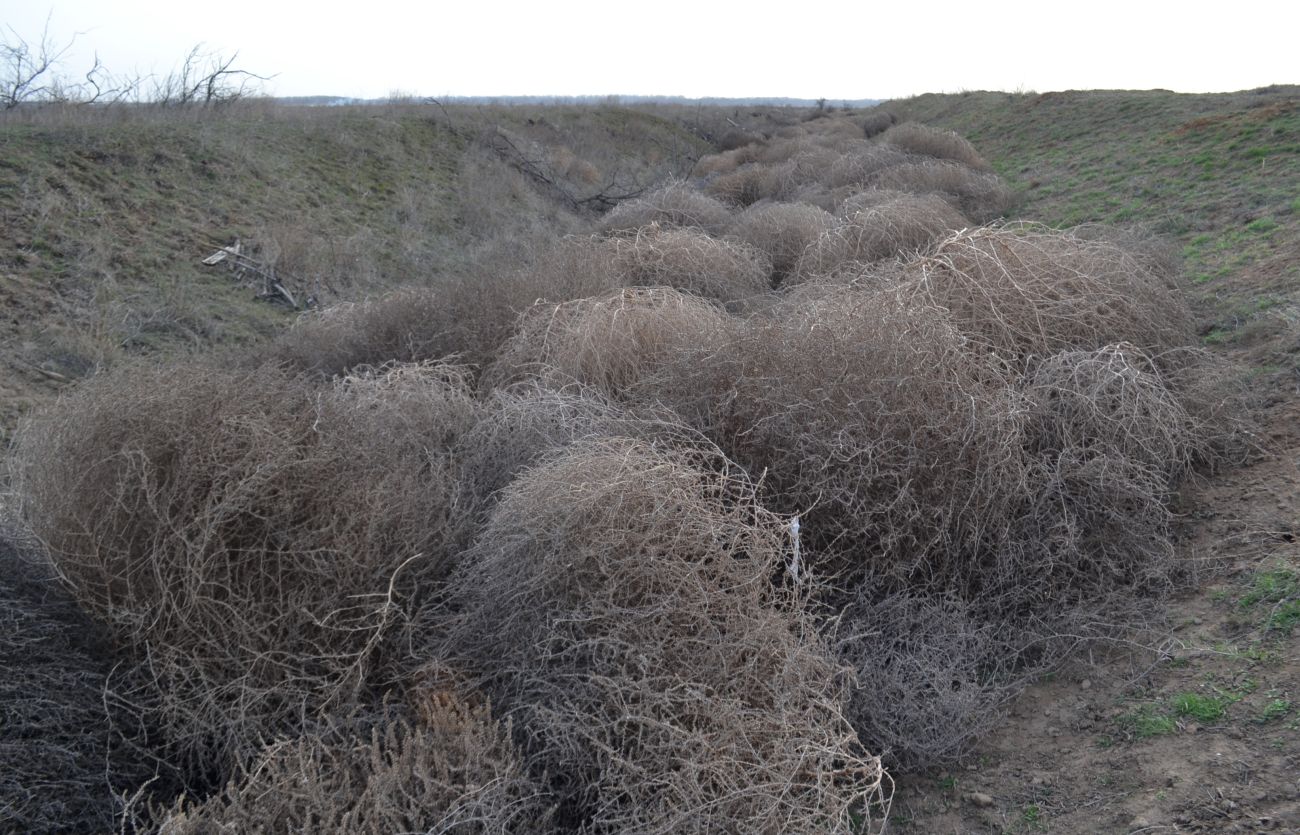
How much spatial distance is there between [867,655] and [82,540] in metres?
3.23

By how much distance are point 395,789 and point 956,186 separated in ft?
41.5

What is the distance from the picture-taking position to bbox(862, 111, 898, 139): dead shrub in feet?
104

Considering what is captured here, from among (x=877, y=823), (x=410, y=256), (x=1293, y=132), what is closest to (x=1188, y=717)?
(x=877, y=823)

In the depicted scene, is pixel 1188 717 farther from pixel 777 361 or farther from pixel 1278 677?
pixel 777 361

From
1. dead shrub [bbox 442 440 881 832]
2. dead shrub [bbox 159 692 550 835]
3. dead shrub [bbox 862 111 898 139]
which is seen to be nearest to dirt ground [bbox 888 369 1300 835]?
dead shrub [bbox 442 440 881 832]

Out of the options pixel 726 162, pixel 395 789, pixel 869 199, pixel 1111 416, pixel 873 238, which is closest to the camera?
pixel 395 789

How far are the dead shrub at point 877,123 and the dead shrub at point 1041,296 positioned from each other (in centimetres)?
2647

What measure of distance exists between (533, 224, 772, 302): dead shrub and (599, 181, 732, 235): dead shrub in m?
2.59

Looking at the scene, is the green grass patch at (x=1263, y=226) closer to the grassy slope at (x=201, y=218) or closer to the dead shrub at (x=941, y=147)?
the dead shrub at (x=941, y=147)

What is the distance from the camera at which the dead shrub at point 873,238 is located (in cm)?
817

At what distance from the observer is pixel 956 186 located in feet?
43.1

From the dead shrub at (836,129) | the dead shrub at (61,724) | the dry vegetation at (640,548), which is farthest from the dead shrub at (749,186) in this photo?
the dead shrub at (61,724)

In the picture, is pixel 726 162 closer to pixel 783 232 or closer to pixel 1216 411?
pixel 783 232

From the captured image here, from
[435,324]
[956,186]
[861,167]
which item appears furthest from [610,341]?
[861,167]
